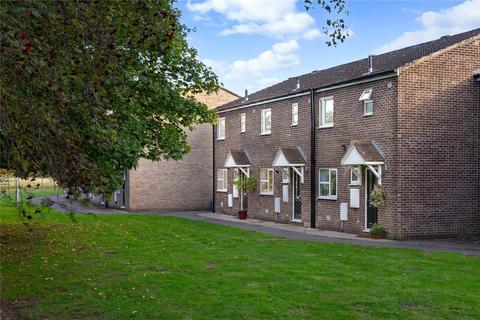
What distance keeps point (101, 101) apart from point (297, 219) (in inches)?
821

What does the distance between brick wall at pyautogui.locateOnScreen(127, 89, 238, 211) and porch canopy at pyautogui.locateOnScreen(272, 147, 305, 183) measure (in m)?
11.8

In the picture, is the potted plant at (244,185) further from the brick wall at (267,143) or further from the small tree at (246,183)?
the brick wall at (267,143)

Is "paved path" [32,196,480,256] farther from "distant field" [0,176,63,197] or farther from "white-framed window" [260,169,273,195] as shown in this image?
"distant field" [0,176,63,197]

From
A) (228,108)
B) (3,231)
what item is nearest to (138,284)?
(3,231)

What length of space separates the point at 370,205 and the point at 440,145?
3.16 m

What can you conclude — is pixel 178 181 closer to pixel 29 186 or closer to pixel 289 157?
pixel 289 157

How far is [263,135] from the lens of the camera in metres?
29.5

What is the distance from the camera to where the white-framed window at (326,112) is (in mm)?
24172

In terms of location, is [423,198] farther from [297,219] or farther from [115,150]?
[115,150]

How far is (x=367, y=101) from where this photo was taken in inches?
864

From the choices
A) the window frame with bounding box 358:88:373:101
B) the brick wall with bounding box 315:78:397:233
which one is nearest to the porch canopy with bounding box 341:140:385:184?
the brick wall with bounding box 315:78:397:233

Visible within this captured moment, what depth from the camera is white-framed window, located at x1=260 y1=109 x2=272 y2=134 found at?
28938 mm

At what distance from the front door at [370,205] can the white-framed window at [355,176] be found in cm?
28

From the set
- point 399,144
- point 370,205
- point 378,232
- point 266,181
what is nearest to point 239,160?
point 266,181
